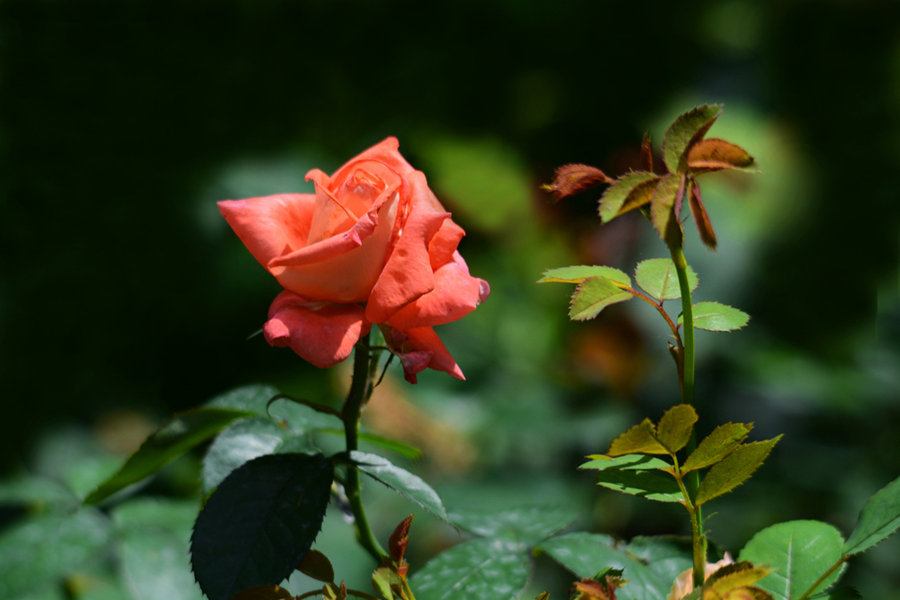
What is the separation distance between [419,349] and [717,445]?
139 mm

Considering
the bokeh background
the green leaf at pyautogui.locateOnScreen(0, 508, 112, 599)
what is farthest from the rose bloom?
the bokeh background

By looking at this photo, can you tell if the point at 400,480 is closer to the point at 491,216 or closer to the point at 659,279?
the point at 659,279

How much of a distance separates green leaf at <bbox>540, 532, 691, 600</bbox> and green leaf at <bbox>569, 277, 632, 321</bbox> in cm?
16

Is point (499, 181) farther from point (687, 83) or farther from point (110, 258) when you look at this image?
point (110, 258)

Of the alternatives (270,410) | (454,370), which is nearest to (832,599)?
(454,370)

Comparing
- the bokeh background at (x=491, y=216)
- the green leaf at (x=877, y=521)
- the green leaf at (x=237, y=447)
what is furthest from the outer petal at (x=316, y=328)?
the bokeh background at (x=491, y=216)

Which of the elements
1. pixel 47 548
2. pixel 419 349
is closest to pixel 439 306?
pixel 419 349

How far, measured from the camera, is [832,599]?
1.04ft

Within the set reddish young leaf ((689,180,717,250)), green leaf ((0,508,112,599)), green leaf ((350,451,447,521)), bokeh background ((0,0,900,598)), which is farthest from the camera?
bokeh background ((0,0,900,598))

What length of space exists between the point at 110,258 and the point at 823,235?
1.76m

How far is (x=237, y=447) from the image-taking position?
457 mm

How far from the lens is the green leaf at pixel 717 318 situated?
34cm

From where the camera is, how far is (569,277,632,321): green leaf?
34cm

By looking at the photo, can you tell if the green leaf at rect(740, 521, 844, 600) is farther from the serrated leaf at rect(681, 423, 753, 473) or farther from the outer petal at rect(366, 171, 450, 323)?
A: the outer petal at rect(366, 171, 450, 323)
